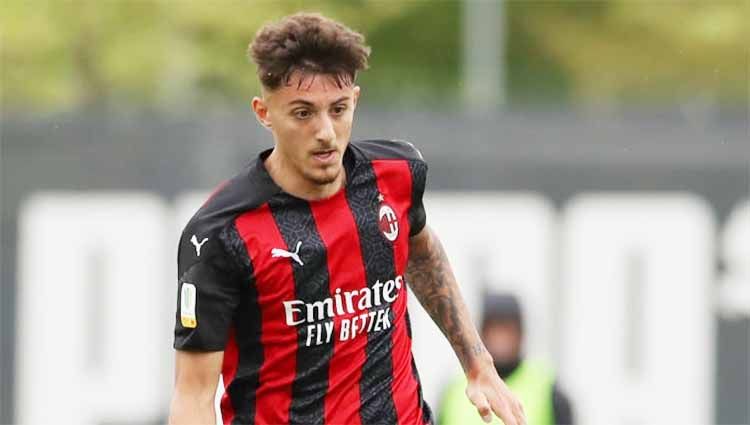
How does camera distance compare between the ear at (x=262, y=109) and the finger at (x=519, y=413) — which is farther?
the finger at (x=519, y=413)

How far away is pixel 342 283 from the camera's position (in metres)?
5.27

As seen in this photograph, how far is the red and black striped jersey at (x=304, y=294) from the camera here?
5.11m

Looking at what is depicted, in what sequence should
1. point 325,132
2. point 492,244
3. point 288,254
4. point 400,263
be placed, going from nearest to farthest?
point 325,132 → point 288,254 → point 400,263 → point 492,244

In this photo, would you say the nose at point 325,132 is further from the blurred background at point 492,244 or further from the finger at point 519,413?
the blurred background at point 492,244

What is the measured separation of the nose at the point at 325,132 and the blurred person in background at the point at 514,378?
11.8 ft

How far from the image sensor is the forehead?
5.07 meters

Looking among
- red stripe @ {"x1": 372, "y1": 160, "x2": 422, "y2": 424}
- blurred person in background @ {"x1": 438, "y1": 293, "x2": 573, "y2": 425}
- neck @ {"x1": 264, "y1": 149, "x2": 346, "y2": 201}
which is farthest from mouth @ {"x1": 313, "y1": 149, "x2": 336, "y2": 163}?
blurred person in background @ {"x1": 438, "y1": 293, "x2": 573, "y2": 425}

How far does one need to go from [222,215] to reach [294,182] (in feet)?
0.85

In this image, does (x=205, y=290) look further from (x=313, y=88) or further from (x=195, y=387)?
(x=313, y=88)

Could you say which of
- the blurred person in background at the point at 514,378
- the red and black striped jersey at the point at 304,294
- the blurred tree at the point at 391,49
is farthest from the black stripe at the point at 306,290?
the blurred tree at the point at 391,49

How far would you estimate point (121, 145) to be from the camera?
12.0 meters

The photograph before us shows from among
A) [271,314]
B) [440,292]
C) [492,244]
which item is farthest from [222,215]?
[492,244]

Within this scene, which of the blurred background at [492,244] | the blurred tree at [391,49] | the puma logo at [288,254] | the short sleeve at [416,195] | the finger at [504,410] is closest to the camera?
the puma logo at [288,254]

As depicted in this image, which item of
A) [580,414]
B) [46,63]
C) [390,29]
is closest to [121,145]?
[580,414]
